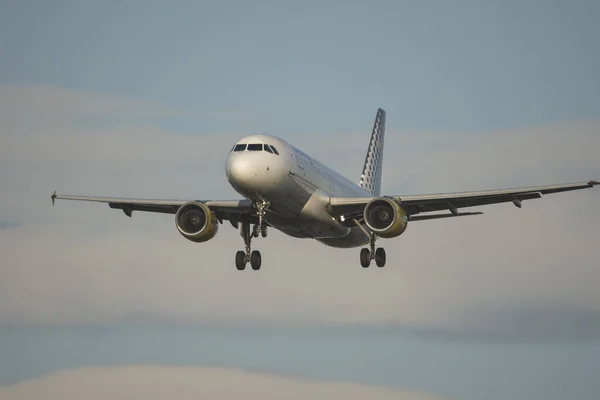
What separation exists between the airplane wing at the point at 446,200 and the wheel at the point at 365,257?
11.6 ft

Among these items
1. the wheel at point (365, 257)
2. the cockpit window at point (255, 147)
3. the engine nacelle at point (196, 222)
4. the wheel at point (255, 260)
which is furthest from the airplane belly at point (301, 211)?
the wheel at point (365, 257)

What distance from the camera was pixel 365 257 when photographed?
66.4 meters

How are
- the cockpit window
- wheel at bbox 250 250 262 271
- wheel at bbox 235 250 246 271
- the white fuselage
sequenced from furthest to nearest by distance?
wheel at bbox 250 250 262 271, wheel at bbox 235 250 246 271, the cockpit window, the white fuselage

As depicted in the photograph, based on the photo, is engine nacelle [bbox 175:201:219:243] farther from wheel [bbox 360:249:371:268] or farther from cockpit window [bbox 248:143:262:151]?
wheel [bbox 360:249:371:268]

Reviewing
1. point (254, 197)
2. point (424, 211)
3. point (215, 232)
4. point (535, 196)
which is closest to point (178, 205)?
point (215, 232)

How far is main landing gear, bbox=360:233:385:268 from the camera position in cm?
6638

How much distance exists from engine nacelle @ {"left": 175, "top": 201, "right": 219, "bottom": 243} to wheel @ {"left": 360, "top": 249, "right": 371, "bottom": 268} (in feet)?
30.4

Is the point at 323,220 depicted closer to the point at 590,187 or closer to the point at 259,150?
the point at 259,150

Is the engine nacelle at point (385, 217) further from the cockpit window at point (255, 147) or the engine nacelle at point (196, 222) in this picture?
the engine nacelle at point (196, 222)

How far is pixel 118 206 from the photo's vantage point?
66500mm

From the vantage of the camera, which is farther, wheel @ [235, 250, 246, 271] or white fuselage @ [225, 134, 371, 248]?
wheel @ [235, 250, 246, 271]

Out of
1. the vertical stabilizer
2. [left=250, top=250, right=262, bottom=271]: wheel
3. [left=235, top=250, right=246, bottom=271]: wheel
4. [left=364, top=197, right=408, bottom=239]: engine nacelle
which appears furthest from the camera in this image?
the vertical stabilizer

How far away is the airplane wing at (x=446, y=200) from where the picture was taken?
5991cm

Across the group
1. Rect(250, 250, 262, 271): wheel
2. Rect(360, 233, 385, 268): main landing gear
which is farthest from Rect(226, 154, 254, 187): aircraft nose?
Rect(360, 233, 385, 268): main landing gear
